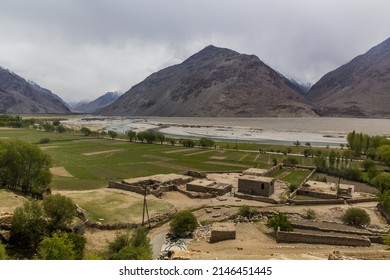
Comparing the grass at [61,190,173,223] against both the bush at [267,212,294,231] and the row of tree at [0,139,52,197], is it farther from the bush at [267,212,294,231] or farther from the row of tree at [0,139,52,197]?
the bush at [267,212,294,231]

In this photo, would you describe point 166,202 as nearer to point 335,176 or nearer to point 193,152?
point 335,176

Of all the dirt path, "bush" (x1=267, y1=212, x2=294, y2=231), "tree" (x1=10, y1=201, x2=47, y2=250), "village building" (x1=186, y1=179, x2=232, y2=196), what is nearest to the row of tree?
the dirt path

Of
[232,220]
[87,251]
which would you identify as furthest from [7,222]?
[232,220]

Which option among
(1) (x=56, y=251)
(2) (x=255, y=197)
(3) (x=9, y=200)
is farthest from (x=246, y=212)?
(3) (x=9, y=200)

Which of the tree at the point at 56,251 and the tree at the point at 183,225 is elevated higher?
the tree at the point at 56,251

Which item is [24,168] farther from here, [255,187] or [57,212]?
[255,187]

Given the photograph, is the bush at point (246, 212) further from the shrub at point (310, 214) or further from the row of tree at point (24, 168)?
the row of tree at point (24, 168)

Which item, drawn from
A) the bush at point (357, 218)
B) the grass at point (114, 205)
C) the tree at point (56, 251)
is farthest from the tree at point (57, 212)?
the bush at point (357, 218)
